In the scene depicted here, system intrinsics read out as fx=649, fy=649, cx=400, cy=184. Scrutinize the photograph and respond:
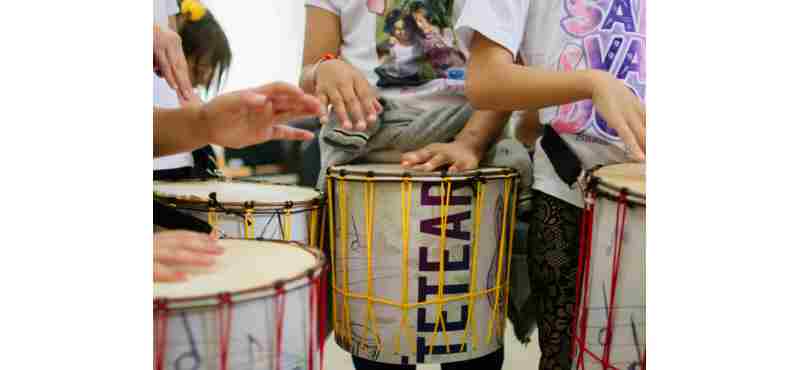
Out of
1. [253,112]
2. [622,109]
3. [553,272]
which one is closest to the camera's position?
[253,112]

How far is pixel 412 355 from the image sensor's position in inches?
41.2

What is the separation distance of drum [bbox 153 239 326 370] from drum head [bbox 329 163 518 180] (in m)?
0.27

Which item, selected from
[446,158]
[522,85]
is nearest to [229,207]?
[446,158]

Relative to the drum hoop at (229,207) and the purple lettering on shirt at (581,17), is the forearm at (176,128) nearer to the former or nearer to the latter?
the drum hoop at (229,207)

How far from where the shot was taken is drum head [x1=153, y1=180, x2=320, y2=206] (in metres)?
0.95

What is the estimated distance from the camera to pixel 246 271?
751mm

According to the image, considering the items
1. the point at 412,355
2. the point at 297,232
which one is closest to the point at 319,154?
the point at 297,232

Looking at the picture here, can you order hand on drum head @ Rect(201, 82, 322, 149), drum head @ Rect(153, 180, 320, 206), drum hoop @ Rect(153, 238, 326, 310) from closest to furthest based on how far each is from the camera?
drum hoop @ Rect(153, 238, 326, 310)
hand on drum head @ Rect(201, 82, 322, 149)
drum head @ Rect(153, 180, 320, 206)

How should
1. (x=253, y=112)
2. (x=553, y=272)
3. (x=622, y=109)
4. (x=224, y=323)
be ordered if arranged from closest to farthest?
(x=224, y=323) → (x=253, y=112) → (x=622, y=109) → (x=553, y=272)

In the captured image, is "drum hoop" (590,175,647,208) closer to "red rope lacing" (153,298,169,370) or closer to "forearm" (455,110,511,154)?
"forearm" (455,110,511,154)

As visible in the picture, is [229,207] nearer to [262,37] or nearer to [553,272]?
[262,37]

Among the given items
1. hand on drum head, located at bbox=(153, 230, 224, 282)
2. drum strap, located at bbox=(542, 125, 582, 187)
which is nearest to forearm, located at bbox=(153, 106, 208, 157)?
hand on drum head, located at bbox=(153, 230, 224, 282)

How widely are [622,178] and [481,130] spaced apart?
23 cm

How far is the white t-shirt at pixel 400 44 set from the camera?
1028 mm
